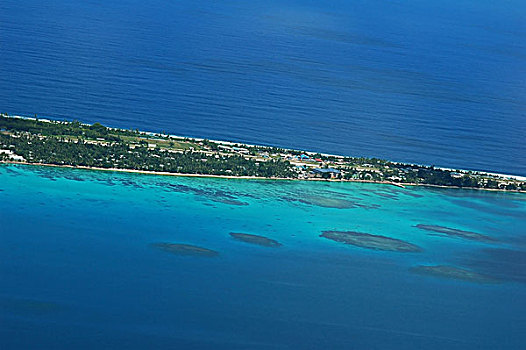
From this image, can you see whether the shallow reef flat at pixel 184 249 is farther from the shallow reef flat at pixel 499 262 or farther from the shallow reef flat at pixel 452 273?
the shallow reef flat at pixel 499 262

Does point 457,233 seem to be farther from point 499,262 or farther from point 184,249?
point 184,249

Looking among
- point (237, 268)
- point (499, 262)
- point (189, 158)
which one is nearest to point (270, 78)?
point (189, 158)

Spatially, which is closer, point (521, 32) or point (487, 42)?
point (487, 42)

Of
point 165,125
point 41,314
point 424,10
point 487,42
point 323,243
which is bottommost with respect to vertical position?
point 41,314

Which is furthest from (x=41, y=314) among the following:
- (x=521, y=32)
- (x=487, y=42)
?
(x=521, y=32)

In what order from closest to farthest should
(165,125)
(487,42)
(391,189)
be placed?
(391,189) → (165,125) → (487,42)

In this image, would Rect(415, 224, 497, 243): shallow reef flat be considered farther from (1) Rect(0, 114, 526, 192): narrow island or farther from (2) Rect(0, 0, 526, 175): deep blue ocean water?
(2) Rect(0, 0, 526, 175): deep blue ocean water

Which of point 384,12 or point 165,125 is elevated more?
point 384,12

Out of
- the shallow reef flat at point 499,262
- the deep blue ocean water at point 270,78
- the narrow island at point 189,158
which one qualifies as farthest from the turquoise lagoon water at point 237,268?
the deep blue ocean water at point 270,78

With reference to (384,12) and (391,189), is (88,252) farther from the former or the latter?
(384,12)
